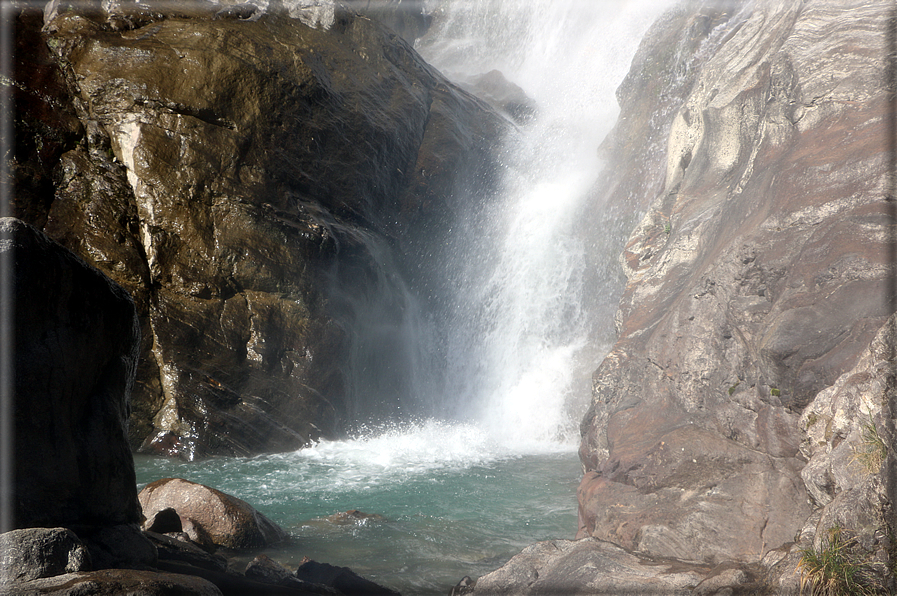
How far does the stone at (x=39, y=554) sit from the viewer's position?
3.15 metres

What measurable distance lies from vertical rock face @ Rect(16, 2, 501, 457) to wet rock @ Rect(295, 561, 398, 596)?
5.98m

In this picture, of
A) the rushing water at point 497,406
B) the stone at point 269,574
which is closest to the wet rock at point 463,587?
the rushing water at point 497,406

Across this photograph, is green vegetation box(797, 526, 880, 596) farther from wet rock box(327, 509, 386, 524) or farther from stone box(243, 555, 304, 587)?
wet rock box(327, 509, 386, 524)

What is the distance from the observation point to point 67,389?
4.08m

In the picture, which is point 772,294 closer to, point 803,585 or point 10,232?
point 803,585

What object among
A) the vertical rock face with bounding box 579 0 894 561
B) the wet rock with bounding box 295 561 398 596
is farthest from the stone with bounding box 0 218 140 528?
the vertical rock face with bounding box 579 0 894 561

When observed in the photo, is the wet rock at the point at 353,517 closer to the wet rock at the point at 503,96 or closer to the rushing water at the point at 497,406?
the rushing water at the point at 497,406

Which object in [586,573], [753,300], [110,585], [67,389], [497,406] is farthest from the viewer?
[497,406]

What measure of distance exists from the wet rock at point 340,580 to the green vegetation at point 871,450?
4400 mm

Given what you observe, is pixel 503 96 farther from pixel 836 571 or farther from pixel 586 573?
pixel 836 571

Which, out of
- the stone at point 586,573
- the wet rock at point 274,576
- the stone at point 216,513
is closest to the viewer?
the stone at point 586,573

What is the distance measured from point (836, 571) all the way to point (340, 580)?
4.29 metres

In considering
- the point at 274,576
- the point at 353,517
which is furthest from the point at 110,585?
the point at 353,517

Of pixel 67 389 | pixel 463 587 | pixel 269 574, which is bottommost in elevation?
pixel 463 587
